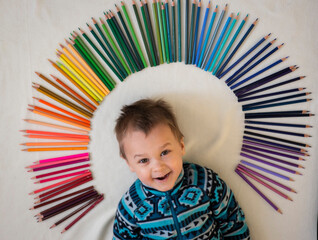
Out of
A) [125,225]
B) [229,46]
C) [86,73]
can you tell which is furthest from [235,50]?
[125,225]

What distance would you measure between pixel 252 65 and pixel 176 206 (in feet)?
1.85

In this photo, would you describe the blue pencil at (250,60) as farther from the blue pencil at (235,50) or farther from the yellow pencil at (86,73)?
the yellow pencil at (86,73)

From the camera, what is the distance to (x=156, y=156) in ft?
2.47

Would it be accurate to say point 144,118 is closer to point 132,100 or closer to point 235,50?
Answer: point 132,100

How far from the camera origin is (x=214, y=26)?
2.82 feet

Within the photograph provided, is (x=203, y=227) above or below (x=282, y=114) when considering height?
below

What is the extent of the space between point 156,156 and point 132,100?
0.83 feet

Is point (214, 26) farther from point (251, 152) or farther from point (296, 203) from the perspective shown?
point (296, 203)

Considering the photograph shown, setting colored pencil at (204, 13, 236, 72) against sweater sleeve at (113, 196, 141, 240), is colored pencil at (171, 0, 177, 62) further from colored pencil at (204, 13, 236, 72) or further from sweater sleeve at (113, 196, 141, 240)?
sweater sleeve at (113, 196, 141, 240)

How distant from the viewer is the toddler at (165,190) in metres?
0.76

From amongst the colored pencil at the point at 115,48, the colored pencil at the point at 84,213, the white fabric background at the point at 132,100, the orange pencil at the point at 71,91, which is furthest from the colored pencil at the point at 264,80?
the colored pencil at the point at 84,213

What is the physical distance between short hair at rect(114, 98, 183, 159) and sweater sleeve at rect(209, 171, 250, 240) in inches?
9.0

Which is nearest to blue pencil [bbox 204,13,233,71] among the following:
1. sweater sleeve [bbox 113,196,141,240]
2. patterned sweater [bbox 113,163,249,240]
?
patterned sweater [bbox 113,163,249,240]

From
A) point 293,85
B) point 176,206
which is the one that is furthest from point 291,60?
point 176,206
